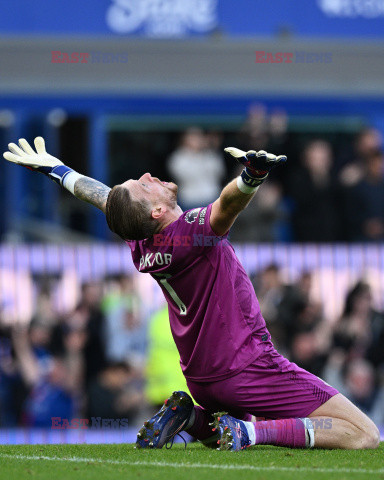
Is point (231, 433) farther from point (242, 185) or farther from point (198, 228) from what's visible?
point (242, 185)

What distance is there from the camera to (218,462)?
224 inches

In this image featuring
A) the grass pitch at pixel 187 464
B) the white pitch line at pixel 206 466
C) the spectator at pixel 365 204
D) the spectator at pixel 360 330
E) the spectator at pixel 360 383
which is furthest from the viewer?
the spectator at pixel 365 204

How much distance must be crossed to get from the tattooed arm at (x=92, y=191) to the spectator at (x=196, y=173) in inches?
249

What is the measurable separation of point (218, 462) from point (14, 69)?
999 centimetres

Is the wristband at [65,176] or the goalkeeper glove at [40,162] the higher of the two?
the goalkeeper glove at [40,162]

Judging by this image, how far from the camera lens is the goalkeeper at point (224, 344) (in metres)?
6.27

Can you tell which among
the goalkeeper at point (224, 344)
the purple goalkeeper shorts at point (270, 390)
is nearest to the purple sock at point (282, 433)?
the goalkeeper at point (224, 344)

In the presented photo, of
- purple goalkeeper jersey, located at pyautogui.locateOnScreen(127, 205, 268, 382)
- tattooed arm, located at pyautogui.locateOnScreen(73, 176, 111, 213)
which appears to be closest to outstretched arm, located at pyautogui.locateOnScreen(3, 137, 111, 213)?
tattooed arm, located at pyautogui.locateOnScreen(73, 176, 111, 213)

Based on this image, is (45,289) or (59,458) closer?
(59,458)

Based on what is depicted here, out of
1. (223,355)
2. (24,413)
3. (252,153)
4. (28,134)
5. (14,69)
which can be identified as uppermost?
(14,69)

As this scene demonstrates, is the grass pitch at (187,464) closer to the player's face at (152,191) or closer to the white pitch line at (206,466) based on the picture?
the white pitch line at (206,466)

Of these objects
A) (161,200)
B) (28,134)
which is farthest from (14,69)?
(161,200)

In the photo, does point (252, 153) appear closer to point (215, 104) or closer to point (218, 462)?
point (218, 462)

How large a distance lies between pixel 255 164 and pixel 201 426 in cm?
200
